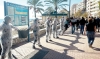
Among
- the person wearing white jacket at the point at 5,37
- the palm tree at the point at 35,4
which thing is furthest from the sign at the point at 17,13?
the palm tree at the point at 35,4

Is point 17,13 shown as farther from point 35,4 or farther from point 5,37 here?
point 35,4

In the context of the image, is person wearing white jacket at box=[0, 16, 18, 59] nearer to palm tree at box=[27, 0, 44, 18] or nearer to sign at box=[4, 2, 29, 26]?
sign at box=[4, 2, 29, 26]

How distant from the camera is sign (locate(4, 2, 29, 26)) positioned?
28.6 ft

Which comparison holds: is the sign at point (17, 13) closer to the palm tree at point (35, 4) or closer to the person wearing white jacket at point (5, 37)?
the person wearing white jacket at point (5, 37)

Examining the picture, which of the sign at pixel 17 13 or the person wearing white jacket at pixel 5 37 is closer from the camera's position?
the person wearing white jacket at pixel 5 37

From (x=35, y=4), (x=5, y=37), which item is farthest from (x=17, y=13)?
(x=35, y=4)

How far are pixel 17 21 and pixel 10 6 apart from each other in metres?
1.26

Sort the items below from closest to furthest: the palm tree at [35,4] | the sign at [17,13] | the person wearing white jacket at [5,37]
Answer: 1. the person wearing white jacket at [5,37]
2. the sign at [17,13]
3. the palm tree at [35,4]

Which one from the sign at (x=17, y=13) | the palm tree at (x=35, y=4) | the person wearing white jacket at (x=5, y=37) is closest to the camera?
the person wearing white jacket at (x=5, y=37)

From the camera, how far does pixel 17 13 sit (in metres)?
9.99

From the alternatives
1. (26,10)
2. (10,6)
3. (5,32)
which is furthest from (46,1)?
(5,32)

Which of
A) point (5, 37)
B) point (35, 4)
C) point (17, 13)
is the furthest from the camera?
point (35, 4)

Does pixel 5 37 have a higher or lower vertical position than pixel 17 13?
lower

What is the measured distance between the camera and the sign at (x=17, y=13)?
8730mm
